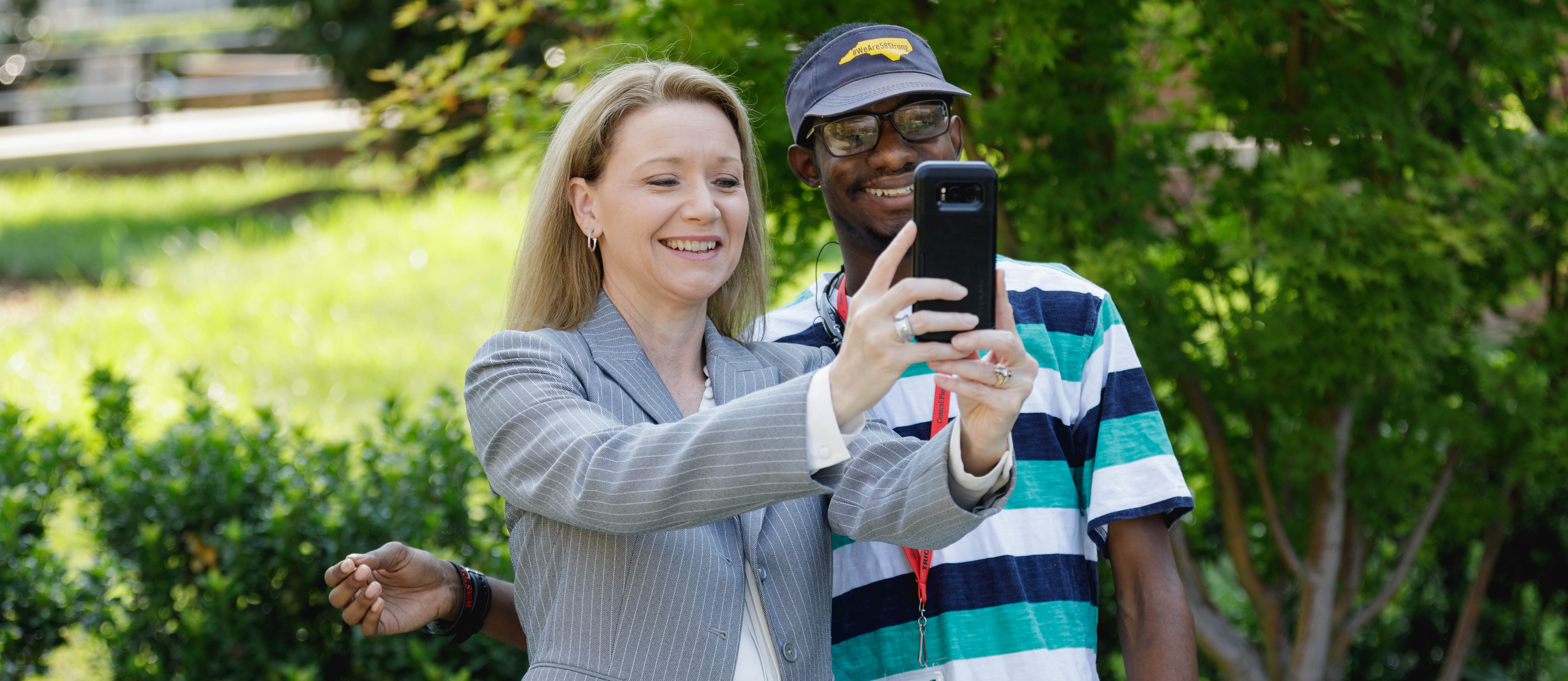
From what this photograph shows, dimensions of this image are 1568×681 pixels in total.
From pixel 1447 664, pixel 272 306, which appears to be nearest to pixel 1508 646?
pixel 1447 664

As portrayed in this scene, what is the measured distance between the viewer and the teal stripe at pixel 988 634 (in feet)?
6.52

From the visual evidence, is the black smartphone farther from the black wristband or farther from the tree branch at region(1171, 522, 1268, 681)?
the tree branch at region(1171, 522, 1268, 681)

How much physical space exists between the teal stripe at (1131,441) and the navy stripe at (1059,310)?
167 mm

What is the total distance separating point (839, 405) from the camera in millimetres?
1456

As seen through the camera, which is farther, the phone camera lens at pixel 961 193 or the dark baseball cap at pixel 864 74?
the dark baseball cap at pixel 864 74

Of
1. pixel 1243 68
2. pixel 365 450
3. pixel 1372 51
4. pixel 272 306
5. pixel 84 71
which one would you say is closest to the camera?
pixel 1372 51

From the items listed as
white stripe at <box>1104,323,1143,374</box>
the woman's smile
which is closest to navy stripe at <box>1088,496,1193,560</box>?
white stripe at <box>1104,323,1143,374</box>

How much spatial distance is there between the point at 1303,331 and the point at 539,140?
7.49 feet

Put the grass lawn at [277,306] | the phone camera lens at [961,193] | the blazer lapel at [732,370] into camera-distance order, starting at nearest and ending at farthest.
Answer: the phone camera lens at [961,193] < the blazer lapel at [732,370] < the grass lawn at [277,306]

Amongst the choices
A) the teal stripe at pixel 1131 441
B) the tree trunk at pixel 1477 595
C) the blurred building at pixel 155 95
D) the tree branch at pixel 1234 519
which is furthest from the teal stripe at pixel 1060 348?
the blurred building at pixel 155 95

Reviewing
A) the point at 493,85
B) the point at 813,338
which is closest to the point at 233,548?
the point at 493,85

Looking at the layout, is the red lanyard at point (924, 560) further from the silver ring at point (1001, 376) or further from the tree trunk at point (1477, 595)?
the tree trunk at point (1477, 595)

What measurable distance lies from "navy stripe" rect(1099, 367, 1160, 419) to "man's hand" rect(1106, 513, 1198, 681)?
18 centimetres

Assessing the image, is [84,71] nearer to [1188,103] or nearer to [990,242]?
[1188,103]
